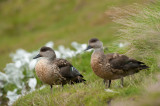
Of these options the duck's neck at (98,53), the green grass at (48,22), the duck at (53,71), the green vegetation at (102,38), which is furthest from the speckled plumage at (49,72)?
the green grass at (48,22)

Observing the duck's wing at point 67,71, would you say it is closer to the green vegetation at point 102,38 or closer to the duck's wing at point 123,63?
the green vegetation at point 102,38

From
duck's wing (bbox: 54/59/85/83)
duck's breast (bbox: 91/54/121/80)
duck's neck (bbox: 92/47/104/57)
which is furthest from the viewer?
duck's wing (bbox: 54/59/85/83)

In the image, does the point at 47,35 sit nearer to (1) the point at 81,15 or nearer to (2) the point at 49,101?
(1) the point at 81,15

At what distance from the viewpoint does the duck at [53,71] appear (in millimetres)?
7895

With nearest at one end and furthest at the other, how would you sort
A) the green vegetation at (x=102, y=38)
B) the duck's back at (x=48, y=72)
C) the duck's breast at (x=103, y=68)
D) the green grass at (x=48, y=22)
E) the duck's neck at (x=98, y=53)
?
the green vegetation at (x=102, y=38) → the duck's breast at (x=103, y=68) → the duck's neck at (x=98, y=53) → the duck's back at (x=48, y=72) → the green grass at (x=48, y=22)

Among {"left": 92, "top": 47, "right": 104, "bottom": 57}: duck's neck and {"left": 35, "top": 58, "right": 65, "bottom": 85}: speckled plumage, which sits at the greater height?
{"left": 92, "top": 47, "right": 104, "bottom": 57}: duck's neck

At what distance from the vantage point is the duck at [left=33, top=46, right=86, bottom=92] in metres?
7.89

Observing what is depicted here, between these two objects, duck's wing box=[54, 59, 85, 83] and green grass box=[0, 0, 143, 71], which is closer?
duck's wing box=[54, 59, 85, 83]

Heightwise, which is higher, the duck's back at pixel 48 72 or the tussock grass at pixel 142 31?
the tussock grass at pixel 142 31

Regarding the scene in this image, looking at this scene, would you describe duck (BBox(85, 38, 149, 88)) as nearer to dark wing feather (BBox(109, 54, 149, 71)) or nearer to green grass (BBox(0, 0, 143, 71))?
dark wing feather (BBox(109, 54, 149, 71))

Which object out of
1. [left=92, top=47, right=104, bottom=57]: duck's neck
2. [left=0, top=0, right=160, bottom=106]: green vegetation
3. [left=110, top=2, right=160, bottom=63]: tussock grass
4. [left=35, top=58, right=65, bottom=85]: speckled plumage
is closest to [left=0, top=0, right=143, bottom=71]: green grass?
[left=0, top=0, right=160, bottom=106]: green vegetation

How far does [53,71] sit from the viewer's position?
26.0ft

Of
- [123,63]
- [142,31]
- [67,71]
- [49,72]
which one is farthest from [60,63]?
[142,31]

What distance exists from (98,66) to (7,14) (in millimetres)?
27269
